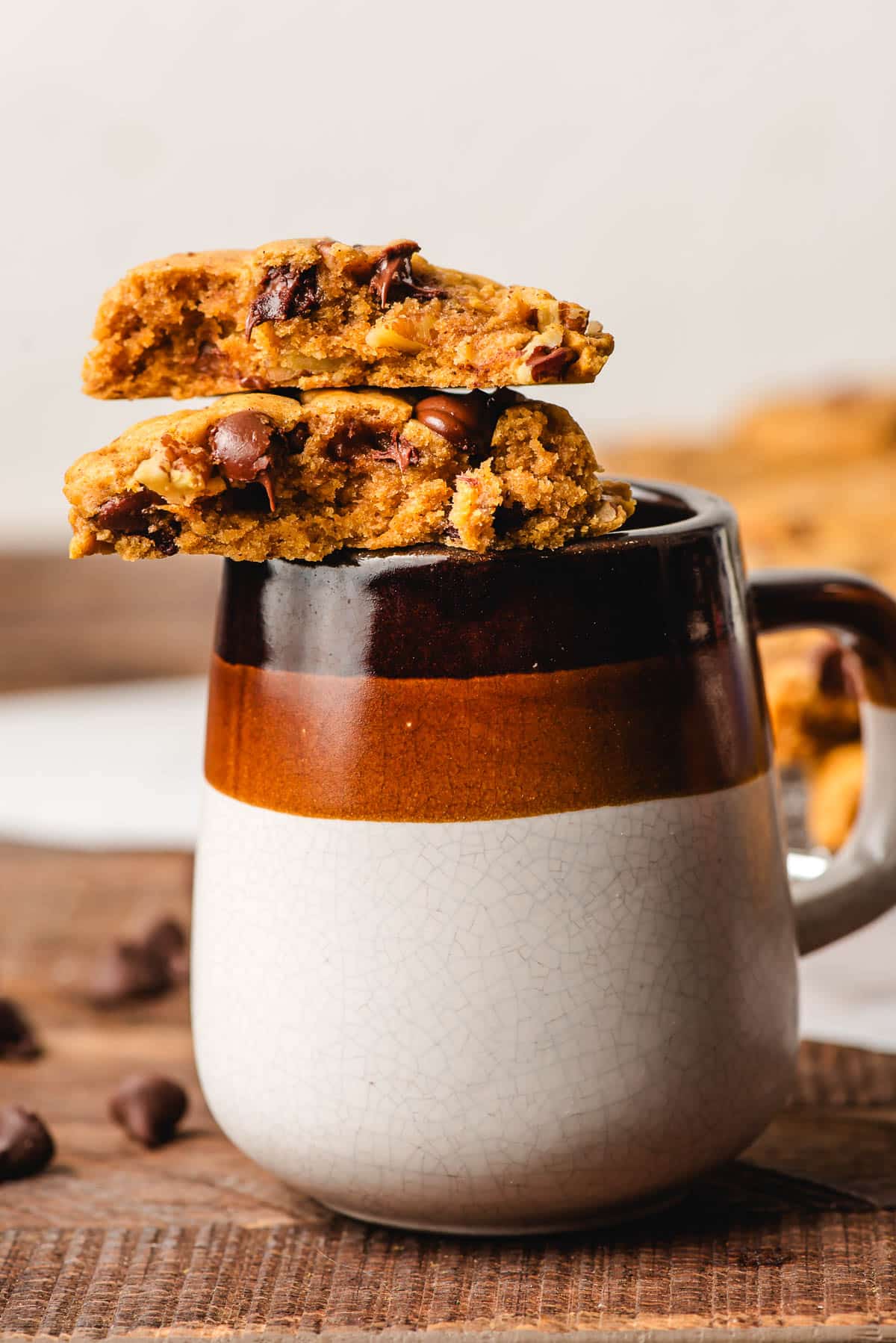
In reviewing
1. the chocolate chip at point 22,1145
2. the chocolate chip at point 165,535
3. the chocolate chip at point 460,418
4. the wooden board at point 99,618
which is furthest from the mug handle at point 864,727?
the wooden board at point 99,618

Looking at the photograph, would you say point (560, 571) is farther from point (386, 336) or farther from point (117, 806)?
point (117, 806)

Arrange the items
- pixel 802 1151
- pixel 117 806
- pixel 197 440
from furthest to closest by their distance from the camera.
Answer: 1. pixel 117 806
2. pixel 802 1151
3. pixel 197 440

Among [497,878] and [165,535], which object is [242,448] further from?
[497,878]

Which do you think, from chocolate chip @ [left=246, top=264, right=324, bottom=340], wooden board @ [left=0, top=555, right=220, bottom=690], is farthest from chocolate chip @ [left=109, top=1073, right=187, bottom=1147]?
wooden board @ [left=0, top=555, right=220, bottom=690]

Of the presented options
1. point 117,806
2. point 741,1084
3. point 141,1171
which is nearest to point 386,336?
point 741,1084

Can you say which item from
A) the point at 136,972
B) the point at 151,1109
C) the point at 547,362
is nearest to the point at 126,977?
the point at 136,972

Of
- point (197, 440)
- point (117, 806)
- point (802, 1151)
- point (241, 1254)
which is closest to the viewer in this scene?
point (197, 440)
